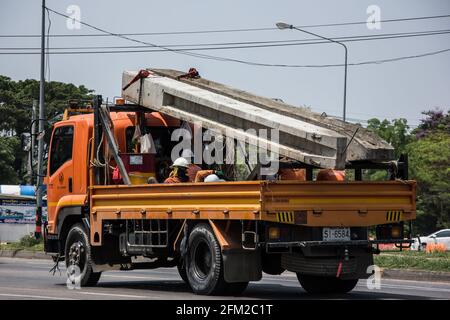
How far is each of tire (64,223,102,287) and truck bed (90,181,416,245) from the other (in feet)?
6.38

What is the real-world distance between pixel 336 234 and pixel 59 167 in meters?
6.17

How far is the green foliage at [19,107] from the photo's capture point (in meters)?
69.9

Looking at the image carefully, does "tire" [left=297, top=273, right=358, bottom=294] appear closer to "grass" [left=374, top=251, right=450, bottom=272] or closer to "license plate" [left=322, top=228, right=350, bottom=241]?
"license plate" [left=322, top=228, right=350, bottom=241]

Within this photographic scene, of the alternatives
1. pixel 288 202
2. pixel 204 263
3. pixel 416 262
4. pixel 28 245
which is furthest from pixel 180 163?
pixel 28 245

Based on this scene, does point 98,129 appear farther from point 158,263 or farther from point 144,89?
point 158,263

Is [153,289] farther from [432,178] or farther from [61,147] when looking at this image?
[432,178]

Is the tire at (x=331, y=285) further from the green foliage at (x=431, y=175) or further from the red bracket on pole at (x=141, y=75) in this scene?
the green foliage at (x=431, y=175)

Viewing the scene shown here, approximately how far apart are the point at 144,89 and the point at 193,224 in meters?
3.24

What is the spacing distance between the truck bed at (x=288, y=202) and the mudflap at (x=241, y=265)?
21.5 inches

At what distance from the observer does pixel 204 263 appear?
14.6 m

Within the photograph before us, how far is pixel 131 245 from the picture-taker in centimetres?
1595

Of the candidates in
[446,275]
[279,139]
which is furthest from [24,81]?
[279,139]

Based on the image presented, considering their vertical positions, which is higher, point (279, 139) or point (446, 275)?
point (279, 139)
